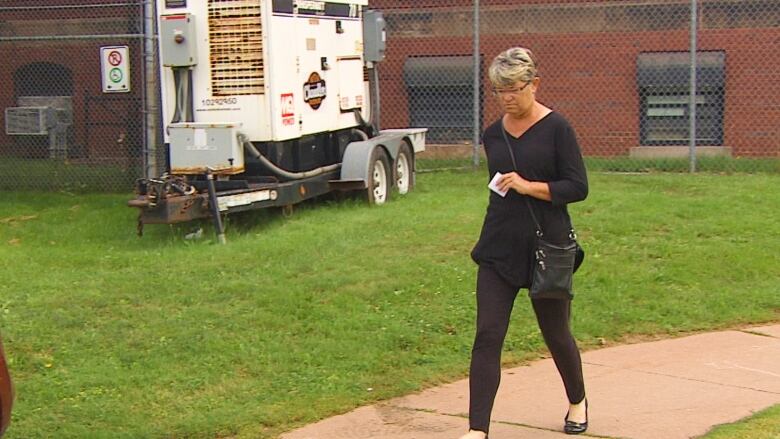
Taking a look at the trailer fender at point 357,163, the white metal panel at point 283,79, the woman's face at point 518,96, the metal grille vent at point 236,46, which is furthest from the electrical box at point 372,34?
the woman's face at point 518,96

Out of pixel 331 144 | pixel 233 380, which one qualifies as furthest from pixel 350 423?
pixel 331 144

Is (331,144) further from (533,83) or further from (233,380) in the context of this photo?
(533,83)

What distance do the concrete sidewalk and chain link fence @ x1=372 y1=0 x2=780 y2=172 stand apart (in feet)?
25.8

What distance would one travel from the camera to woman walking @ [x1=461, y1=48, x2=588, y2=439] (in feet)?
16.9

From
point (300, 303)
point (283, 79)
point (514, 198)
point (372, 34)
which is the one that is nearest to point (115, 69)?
point (372, 34)

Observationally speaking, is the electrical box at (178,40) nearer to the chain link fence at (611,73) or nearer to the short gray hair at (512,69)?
the chain link fence at (611,73)

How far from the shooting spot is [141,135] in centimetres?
1449

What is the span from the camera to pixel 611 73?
1614cm

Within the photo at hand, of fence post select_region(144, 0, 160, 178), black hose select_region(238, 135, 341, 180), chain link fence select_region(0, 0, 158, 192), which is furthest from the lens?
chain link fence select_region(0, 0, 158, 192)

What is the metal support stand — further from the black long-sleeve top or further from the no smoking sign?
the black long-sleeve top

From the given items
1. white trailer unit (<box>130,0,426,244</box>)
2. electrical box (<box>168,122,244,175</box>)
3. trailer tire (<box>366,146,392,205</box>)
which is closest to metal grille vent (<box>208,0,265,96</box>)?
white trailer unit (<box>130,0,426,244</box>)

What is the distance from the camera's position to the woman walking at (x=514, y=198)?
5156 mm

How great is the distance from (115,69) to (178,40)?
2.88m

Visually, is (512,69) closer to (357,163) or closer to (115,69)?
(357,163)
